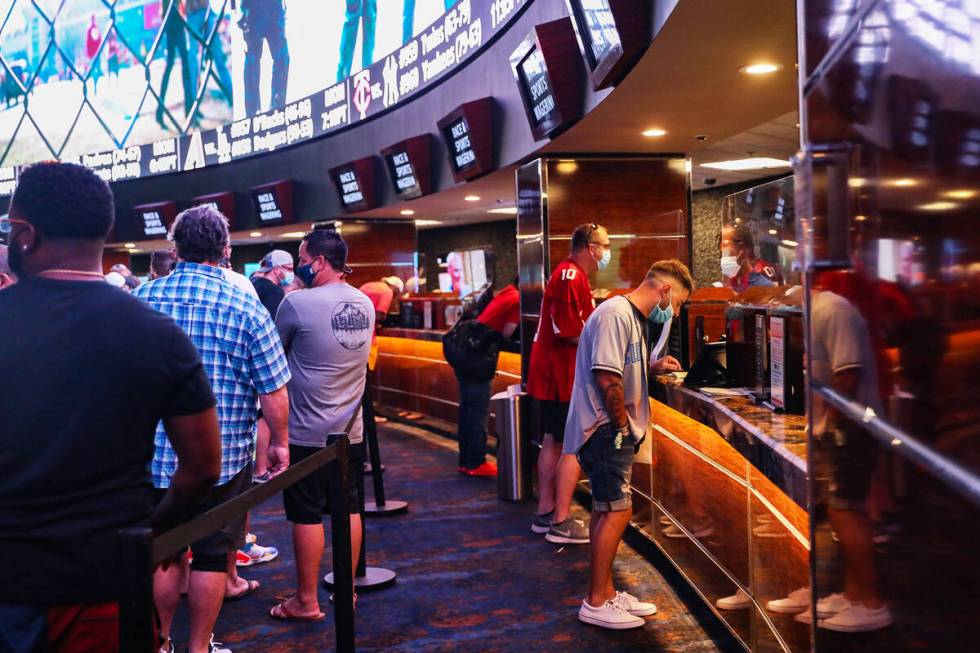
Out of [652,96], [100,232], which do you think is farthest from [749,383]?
[100,232]

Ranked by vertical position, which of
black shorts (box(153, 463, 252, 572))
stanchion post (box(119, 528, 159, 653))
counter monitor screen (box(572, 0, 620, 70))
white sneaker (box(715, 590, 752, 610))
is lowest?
white sneaker (box(715, 590, 752, 610))

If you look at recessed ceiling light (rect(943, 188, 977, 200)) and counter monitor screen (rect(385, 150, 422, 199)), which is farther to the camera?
counter monitor screen (rect(385, 150, 422, 199))

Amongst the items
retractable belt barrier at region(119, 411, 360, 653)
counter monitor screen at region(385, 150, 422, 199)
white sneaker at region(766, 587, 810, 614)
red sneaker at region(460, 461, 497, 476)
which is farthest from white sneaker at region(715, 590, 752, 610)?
counter monitor screen at region(385, 150, 422, 199)

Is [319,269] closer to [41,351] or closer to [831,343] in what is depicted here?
[41,351]

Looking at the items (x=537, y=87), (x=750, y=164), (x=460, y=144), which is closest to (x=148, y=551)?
(x=537, y=87)

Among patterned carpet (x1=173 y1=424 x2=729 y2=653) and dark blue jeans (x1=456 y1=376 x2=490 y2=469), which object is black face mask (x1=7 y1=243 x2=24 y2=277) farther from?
dark blue jeans (x1=456 y1=376 x2=490 y2=469)

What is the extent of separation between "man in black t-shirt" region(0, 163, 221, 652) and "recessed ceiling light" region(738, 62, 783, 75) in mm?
3278

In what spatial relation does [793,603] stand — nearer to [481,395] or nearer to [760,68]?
[760,68]

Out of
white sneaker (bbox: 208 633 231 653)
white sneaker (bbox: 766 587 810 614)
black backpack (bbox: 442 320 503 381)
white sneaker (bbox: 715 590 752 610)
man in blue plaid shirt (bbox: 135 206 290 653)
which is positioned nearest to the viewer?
white sneaker (bbox: 766 587 810 614)

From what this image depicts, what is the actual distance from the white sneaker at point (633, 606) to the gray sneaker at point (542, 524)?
137cm

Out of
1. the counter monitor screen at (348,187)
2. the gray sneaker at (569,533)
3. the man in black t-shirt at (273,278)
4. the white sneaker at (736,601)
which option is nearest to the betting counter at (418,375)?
the counter monitor screen at (348,187)

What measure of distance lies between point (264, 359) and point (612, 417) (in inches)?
55.9

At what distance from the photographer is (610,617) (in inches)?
157

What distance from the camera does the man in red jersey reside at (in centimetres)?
532
